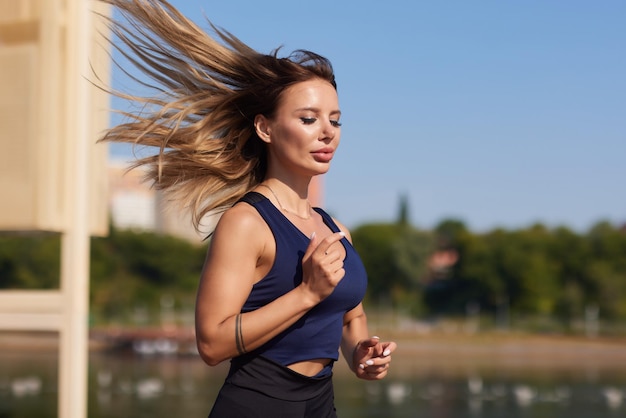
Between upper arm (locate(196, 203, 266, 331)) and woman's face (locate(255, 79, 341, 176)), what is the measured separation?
0.25m

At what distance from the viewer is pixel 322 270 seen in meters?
2.31

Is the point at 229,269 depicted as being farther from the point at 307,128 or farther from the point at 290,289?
the point at 307,128

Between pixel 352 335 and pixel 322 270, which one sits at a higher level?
pixel 322 270

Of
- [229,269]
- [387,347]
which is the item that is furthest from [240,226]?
[387,347]

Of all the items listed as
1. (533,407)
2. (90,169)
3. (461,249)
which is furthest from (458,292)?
(90,169)

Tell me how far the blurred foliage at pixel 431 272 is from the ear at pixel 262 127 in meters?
63.3

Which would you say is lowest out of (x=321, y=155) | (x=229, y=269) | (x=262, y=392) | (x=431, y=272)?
(x=431, y=272)

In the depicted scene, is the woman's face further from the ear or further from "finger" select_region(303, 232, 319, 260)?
"finger" select_region(303, 232, 319, 260)

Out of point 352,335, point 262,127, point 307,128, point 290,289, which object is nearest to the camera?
point 290,289

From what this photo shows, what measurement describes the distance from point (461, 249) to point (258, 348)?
6837 cm

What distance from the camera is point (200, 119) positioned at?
2820mm

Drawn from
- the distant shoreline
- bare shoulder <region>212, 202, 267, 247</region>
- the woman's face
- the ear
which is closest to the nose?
the woman's face

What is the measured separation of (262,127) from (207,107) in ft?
0.64

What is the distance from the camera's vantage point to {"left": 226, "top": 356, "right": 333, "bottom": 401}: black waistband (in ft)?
8.00
